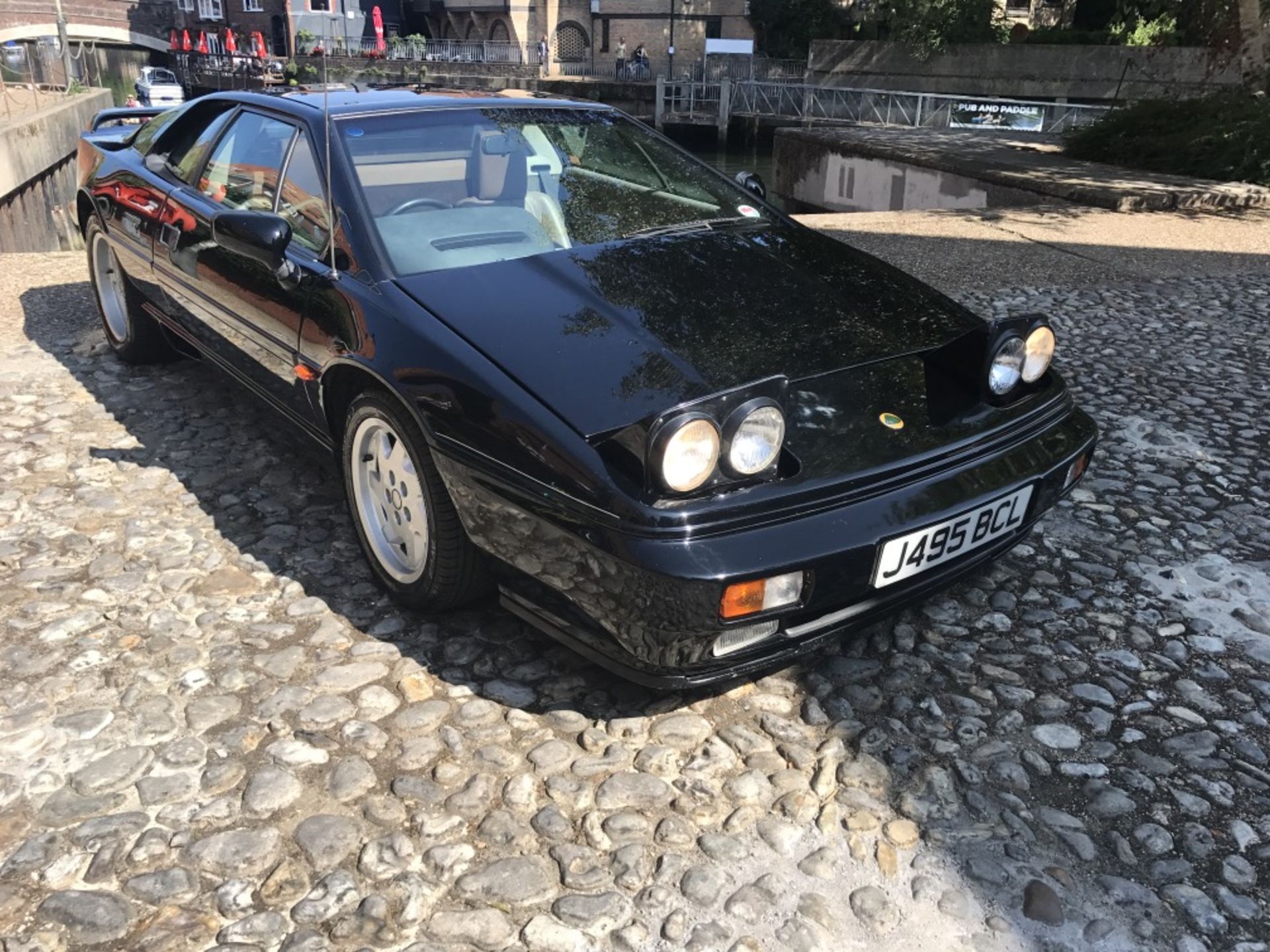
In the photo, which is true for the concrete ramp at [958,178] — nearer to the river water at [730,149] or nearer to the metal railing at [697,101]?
the river water at [730,149]

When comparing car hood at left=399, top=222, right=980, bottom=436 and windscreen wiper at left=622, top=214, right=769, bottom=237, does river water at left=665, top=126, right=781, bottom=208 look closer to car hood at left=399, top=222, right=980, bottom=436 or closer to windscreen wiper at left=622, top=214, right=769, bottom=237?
windscreen wiper at left=622, top=214, right=769, bottom=237

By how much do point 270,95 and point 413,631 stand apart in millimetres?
2258

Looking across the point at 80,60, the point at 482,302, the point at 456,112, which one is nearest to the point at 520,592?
the point at 482,302

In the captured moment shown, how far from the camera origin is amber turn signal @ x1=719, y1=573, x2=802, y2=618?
2.27 meters

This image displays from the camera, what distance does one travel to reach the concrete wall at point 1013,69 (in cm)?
2722

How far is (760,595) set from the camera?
2.31 meters

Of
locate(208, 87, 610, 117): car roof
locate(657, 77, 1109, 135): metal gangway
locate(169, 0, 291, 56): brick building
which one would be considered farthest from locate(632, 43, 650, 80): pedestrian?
locate(208, 87, 610, 117): car roof

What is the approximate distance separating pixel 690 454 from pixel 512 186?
1637 mm

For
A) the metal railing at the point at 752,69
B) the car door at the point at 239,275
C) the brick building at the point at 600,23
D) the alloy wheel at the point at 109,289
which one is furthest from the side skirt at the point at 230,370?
the brick building at the point at 600,23

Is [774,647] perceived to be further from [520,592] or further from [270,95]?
[270,95]

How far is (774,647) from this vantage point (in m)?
2.44

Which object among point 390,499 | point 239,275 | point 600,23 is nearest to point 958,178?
point 239,275

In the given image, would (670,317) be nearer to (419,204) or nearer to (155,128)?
(419,204)

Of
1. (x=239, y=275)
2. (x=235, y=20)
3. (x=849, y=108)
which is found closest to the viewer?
(x=239, y=275)
